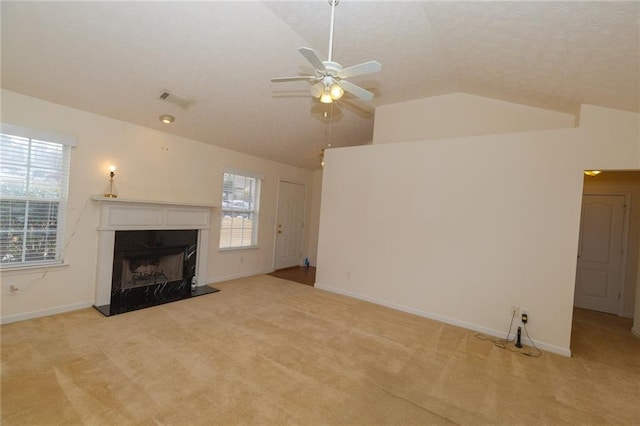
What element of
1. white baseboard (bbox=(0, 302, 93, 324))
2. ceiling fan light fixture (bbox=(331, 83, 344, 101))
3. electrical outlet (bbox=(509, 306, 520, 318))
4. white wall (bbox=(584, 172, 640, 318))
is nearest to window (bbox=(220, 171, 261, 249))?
white baseboard (bbox=(0, 302, 93, 324))

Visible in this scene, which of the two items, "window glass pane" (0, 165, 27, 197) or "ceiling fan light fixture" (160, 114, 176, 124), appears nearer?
Answer: "window glass pane" (0, 165, 27, 197)

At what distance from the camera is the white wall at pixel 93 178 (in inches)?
124

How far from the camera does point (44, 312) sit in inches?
130

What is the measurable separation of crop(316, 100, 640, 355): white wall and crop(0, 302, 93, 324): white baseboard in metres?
3.66

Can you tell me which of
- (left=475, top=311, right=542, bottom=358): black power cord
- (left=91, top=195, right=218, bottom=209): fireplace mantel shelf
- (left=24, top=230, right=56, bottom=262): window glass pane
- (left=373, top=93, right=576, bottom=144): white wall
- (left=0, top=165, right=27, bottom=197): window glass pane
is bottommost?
(left=475, top=311, right=542, bottom=358): black power cord

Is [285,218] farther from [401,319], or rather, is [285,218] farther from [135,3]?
[135,3]

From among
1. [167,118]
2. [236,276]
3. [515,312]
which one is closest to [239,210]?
[236,276]

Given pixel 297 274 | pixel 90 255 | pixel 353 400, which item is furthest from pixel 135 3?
pixel 297 274

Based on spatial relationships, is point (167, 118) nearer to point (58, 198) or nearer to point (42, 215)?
point (58, 198)

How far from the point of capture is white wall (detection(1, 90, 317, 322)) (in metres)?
3.15

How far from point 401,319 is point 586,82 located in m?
3.34

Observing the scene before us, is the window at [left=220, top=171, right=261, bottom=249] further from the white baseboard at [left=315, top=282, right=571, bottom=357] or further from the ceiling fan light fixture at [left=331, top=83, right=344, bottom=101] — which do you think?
the ceiling fan light fixture at [left=331, top=83, right=344, bottom=101]

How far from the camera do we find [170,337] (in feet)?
9.70

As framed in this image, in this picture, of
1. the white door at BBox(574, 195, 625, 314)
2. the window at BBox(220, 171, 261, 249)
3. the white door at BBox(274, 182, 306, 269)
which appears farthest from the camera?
the white door at BBox(274, 182, 306, 269)
